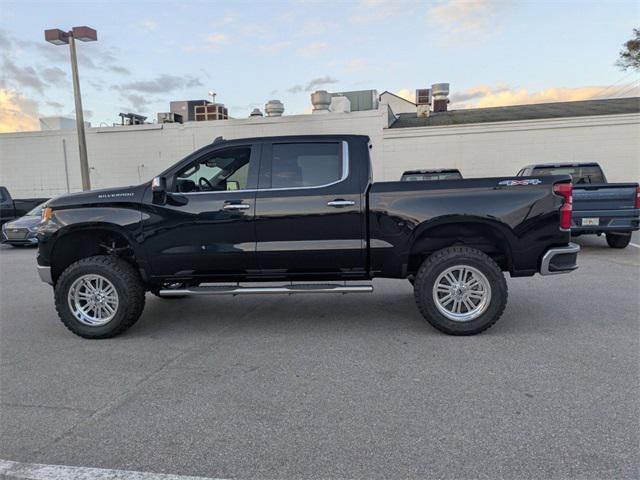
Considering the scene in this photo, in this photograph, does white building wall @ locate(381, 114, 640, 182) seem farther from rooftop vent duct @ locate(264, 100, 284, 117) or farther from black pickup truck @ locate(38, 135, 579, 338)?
black pickup truck @ locate(38, 135, 579, 338)

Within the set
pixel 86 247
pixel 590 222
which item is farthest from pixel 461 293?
pixel 590 222

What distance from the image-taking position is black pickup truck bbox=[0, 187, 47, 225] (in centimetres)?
1470

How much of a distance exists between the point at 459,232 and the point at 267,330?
2.36 metres

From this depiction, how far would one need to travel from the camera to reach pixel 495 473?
103 inches

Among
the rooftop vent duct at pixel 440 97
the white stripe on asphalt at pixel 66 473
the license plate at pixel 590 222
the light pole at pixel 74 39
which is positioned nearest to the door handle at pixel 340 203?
the white stripe on asphalt at pixel 66 473

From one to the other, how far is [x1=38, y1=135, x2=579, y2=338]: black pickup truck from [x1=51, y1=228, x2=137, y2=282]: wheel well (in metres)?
0.06

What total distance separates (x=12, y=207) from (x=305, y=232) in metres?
13.6

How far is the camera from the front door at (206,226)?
5.07 meters

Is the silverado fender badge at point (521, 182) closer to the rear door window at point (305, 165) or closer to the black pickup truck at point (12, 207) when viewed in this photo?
the rear door window at point (305, 165)

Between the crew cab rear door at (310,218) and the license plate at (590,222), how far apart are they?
19.9 feet

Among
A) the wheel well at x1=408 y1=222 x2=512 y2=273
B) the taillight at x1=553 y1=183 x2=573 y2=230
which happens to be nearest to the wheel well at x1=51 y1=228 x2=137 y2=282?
the wheel well at x1=408 y1=222 x2=512 y2=273

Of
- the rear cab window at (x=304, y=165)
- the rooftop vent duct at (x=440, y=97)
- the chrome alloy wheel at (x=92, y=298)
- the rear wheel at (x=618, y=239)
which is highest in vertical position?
the rooftop vent duct at (x=440, y=97)

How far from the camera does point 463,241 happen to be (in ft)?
17.3

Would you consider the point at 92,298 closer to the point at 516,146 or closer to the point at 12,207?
the point at 12,207
